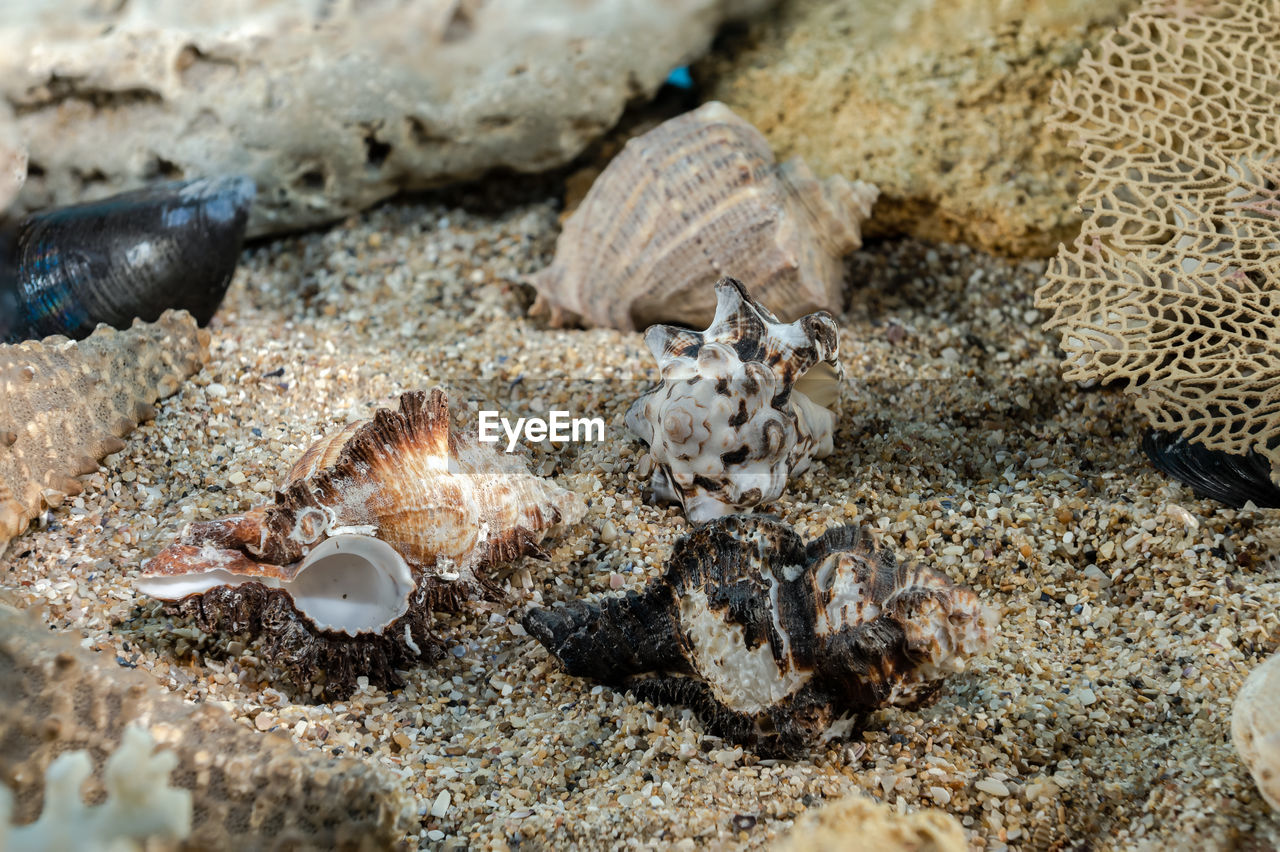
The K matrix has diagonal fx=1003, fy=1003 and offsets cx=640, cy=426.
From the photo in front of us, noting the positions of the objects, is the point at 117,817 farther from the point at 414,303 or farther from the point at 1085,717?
the point at 414,303

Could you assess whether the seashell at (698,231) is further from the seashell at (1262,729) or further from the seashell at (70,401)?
the seashell at (1262,729)

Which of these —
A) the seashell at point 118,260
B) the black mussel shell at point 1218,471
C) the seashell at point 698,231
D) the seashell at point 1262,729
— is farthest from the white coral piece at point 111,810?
the black mussel shell at point 1218,471

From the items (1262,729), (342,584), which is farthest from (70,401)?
(1262,729)

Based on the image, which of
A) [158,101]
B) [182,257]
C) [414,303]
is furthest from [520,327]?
[158,101]

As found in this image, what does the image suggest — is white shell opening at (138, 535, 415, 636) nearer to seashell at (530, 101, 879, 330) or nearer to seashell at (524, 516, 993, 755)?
seashell at (524, 516, 993, 755)

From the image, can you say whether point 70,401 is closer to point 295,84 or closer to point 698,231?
point 295,84

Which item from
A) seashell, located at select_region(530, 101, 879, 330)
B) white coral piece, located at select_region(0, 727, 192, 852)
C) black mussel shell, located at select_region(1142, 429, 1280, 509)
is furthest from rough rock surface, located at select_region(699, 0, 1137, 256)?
white coral piece, located at select_region(0, 727, 192, 852)

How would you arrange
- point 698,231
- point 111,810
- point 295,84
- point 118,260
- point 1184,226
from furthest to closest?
point 295,84 < point 698,231 < point 118,260 < point 1184,226 < point 111,810
